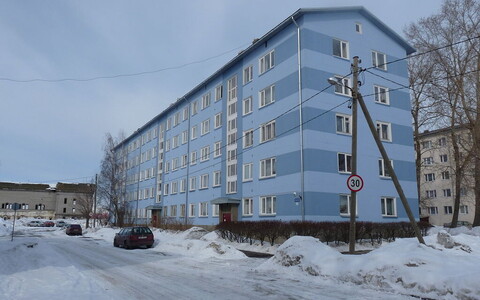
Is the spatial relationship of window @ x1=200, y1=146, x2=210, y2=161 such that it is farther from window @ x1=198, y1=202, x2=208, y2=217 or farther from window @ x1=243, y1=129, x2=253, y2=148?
window @ x1=243, y1=129, x2=253, y2=148

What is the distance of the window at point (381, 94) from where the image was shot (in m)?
29.0

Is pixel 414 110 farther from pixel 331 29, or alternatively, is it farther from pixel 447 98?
pixel 331 29

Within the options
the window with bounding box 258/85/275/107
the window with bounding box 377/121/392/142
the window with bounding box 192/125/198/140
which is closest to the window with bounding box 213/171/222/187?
the window with bounding box 192/125/198/140

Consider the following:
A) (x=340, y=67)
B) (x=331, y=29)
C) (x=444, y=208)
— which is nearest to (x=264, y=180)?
(x=340, y=67)

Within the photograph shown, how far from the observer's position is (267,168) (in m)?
27.9

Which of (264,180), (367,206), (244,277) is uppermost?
(264,180)

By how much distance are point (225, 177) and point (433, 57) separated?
22.1m

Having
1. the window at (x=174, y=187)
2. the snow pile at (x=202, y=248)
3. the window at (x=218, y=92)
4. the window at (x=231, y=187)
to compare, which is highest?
the window at (x=218, y=92)

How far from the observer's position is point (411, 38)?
36.7 meters

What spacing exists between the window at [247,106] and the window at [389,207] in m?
12.2

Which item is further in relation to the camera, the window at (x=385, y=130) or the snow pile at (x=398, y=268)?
the window at (x=385, y=130)

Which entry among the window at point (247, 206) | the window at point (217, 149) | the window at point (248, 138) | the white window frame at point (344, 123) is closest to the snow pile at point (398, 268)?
the white window frame at point (344, 123)

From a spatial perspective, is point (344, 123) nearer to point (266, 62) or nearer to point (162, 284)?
point (266, 62)

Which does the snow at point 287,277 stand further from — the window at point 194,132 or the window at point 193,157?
the window at point 194,132
